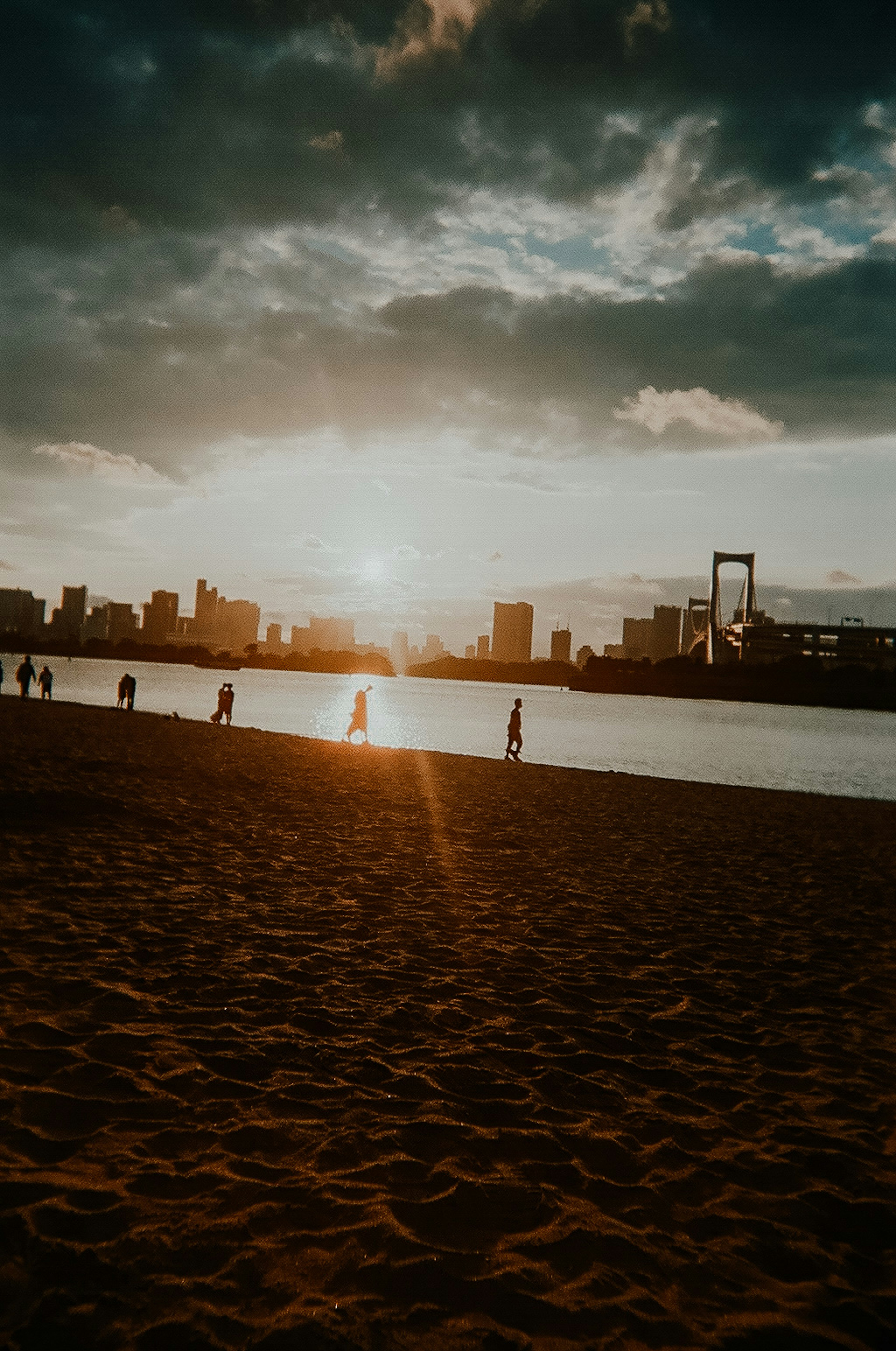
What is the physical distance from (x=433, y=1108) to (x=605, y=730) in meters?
62.6

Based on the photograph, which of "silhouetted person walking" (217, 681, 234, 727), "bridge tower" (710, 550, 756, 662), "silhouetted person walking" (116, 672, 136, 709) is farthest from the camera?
"bridge tower" (710, 550, 756, 662)

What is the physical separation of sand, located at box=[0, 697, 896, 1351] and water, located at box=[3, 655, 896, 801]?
666 inches

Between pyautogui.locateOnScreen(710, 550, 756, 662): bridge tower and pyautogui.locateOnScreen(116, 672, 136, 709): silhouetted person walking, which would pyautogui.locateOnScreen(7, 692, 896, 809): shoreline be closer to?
pyautogui.locateOnScreen(116, 672, 136, 709): silhouetted person walking

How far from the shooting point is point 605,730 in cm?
6569

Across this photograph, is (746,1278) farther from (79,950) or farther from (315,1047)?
(79,950)

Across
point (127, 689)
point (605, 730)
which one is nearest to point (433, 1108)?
point (127, 689)

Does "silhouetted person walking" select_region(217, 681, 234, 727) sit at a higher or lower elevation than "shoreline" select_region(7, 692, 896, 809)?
Result: higher

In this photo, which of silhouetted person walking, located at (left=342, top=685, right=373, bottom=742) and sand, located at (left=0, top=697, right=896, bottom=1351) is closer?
sand, located at (left=0, top=697, right=896, bottom=1351)

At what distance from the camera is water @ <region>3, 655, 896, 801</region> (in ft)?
122

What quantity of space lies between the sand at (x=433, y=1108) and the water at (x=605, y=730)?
1692 centimetres

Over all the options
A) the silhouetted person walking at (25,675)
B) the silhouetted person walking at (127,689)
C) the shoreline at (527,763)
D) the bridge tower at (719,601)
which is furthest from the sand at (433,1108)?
the bridge tower at (719,601)

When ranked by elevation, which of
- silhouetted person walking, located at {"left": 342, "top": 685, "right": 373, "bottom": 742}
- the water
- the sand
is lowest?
the water

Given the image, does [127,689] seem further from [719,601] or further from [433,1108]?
[719,601]

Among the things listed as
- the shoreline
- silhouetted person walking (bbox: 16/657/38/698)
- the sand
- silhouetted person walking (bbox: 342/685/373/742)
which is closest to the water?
the shoreline
